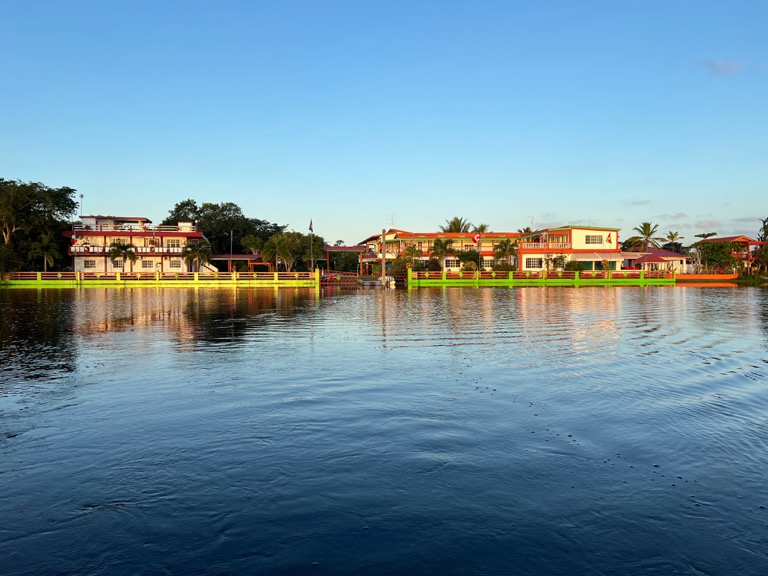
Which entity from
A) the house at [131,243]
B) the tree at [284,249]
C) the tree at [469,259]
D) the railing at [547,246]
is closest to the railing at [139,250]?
the house at [131,243]

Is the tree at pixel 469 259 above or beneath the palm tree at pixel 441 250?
beneath

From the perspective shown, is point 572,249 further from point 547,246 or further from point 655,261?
point 655,261

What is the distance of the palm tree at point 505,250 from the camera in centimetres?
9406

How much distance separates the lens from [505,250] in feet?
310

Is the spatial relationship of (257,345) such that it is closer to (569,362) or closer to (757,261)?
(569,362)

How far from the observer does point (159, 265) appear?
92062mm

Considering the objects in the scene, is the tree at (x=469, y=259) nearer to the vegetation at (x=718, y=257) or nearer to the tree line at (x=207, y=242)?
the tree line at (x=207, y=242)

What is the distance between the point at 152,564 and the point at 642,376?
13725 millimetres

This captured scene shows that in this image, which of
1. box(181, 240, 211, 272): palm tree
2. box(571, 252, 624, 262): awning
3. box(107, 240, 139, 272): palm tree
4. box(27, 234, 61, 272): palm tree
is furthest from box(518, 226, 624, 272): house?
box(27, 234, 61, 272): palm tree

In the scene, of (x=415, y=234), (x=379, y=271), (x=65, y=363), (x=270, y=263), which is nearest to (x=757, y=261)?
(x=415, y=234)

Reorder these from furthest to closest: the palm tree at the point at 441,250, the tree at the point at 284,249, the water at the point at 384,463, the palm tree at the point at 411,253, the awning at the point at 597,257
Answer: the awning at the point at 597,257
the palm tree at the point at 441,250
the tree at the point at 284,249
the palm tree at the point at 411,253
the water at the point at 384,463

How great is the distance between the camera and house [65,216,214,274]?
8981cm

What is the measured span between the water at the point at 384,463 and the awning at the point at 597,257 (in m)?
79.8

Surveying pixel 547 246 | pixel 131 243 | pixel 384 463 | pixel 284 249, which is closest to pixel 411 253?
pixel 284 249
